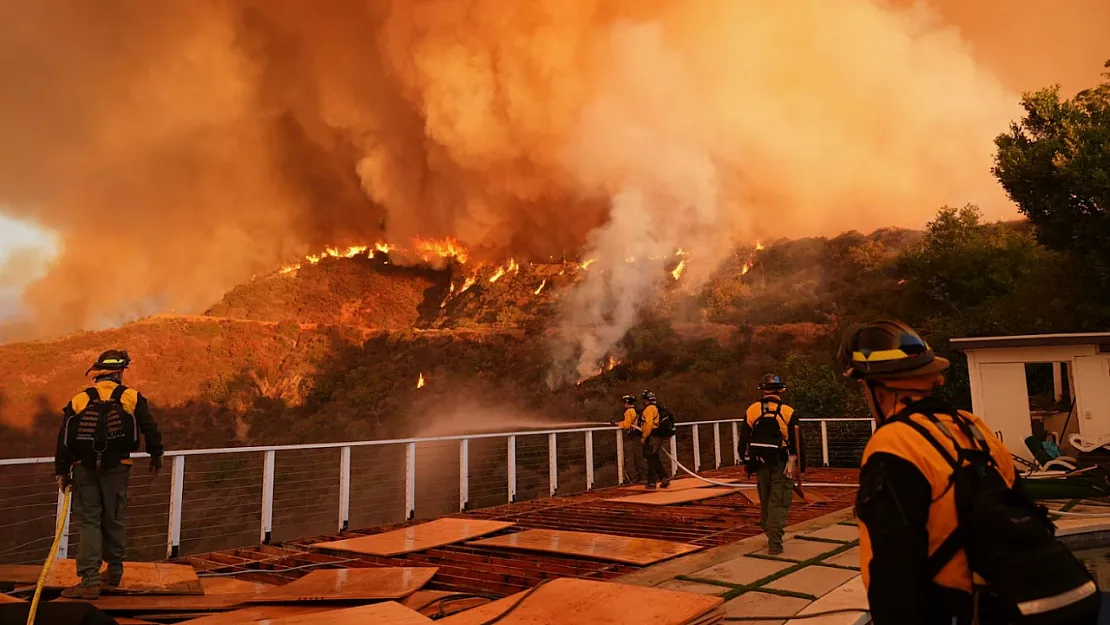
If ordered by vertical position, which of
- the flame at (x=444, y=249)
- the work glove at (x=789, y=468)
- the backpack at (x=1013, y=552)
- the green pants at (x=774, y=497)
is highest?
the flame at (x=444, y=249)

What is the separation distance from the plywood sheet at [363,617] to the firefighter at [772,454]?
3.32 m

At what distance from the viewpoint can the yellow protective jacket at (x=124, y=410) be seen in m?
4.29

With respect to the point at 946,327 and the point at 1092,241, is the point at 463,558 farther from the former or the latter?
the point at 946,327

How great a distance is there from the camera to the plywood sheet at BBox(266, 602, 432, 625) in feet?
10.9

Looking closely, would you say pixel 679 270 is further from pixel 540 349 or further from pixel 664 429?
pixel 664 429

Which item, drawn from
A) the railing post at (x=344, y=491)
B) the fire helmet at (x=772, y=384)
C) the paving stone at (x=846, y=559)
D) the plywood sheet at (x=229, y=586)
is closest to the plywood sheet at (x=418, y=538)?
the railing post at (x=344, y=491)

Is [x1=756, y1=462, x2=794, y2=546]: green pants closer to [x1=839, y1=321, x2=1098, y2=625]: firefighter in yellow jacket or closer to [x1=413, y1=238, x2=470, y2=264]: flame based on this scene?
[x1=839, y1=321, x2=1098, y2=625]: firefighter in yellow jacket

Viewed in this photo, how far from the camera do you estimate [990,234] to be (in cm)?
3153

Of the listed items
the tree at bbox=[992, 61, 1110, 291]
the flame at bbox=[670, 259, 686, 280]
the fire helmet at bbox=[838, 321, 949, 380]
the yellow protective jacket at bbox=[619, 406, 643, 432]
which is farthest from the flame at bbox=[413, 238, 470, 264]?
the fire helmet at bbox=[838, 321, 949, 380]

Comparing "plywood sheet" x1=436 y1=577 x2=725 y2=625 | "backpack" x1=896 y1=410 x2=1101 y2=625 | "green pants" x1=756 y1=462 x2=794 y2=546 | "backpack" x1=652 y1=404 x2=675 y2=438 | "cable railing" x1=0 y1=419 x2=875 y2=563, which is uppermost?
"backpack" x1=896 y1=410 x2=1101 y2=625

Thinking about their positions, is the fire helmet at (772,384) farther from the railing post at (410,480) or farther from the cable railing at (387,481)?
the railing post at (410,480)

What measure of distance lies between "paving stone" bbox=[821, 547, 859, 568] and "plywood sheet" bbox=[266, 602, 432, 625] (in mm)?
3223

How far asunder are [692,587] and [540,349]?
4387 cm

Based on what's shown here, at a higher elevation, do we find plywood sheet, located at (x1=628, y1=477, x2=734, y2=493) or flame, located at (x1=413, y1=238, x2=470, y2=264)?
flame, located at (x1=413, y1=238, x2=470, y2=264)
